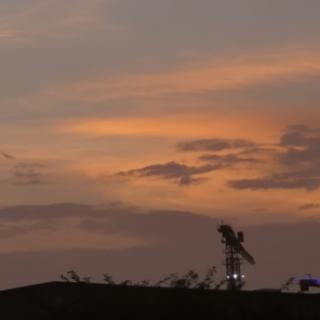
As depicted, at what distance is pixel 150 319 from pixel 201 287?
228 cm

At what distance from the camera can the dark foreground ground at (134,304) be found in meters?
32.4

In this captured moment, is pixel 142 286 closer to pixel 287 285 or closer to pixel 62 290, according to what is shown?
pixel 62 290

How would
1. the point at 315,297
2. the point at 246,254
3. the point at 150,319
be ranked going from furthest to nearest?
the point at 246,254, the point at 315,297, the point at 150,319

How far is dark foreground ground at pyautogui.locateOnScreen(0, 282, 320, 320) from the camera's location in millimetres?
32438

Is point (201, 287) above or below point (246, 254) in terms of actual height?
below

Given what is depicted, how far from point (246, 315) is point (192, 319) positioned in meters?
1.78

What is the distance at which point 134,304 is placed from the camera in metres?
32.7

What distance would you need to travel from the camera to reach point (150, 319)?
106ft

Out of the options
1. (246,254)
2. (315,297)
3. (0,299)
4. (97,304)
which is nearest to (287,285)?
(315,297)

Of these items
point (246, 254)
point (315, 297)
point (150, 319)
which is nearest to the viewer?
point (150, 319)

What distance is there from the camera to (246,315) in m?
33.0

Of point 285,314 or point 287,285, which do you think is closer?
point 285,314

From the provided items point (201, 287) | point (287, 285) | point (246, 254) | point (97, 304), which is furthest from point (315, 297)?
point (246, 254)

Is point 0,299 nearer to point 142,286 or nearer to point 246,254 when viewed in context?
point 142,286
